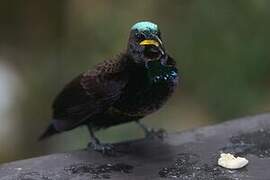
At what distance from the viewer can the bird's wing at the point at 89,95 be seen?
9.23 feet

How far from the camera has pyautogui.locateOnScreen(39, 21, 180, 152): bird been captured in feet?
9.03

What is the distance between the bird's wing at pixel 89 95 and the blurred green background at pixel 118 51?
194 centimetres

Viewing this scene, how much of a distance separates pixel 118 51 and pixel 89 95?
2.54 m

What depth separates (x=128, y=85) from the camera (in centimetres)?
280

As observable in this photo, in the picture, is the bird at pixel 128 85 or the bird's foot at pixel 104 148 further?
the bird's foot at pixel 104 148

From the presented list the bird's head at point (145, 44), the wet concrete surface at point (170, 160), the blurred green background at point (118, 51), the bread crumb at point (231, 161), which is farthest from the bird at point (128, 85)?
the blurred green background at point (118, 51)

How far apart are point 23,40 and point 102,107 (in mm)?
3327

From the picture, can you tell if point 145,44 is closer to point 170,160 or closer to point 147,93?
point 147,93

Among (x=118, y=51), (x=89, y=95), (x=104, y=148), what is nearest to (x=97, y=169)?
(x=104, y=148)

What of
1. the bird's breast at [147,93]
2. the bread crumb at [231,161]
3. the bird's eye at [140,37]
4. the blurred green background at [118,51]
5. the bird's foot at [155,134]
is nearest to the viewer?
the bread crumb at [231,161]

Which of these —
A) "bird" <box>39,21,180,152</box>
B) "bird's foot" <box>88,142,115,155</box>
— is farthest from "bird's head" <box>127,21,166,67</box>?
"bird's foot" <box>88,142,115,155</box>

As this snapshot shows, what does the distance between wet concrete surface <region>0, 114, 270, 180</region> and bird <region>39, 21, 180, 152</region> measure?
125 millimetres

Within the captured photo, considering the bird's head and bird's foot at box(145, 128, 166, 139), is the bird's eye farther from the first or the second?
bird's foot at box(145, 128, 166, 139)

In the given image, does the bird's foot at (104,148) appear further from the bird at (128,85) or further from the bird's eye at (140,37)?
the bird's eye at (140,37)
